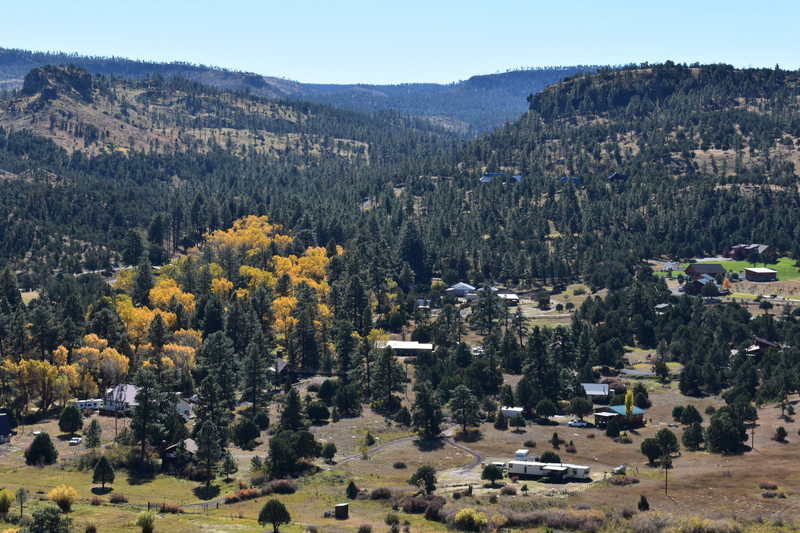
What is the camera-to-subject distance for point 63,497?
76.2 meters

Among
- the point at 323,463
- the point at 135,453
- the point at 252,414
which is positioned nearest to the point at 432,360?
the point at 252,414

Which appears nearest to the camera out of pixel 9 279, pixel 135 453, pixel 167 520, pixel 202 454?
pixel 167 520

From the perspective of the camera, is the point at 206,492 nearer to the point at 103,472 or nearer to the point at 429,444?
the point at 103,472

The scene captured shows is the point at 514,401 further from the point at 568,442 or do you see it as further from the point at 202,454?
the point at 202,454

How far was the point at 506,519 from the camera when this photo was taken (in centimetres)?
7550

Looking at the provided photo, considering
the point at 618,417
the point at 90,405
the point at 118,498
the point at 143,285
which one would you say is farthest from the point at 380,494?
the point at 143,285

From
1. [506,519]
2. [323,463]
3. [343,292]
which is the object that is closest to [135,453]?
[323,463]

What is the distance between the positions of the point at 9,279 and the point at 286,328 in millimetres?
46705

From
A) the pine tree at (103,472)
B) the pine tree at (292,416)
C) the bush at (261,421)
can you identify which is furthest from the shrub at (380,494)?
the bush at (261,421)

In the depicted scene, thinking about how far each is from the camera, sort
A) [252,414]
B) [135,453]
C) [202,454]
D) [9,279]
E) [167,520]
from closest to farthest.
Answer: [167,520], [202,454], [135,453], [252,414], [9,279]

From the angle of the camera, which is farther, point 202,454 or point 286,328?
point 286,328

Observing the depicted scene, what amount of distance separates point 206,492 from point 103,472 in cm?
922

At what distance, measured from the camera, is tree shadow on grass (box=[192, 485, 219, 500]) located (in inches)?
3334

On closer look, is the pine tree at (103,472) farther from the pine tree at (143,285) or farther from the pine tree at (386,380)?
the pine tree at (143,285)
